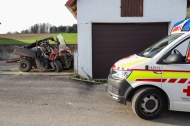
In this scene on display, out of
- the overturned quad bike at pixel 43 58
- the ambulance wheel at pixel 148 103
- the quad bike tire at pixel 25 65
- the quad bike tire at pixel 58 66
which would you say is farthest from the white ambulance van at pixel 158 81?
the quad bike tire at pixel 25 65

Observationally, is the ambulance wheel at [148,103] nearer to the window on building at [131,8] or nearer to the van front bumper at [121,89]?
the van front bumper at [121,89]

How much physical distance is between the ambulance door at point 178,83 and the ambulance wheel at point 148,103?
214mm

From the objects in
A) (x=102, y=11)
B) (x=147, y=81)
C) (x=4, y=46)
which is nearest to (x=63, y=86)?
(x=102, y=11)

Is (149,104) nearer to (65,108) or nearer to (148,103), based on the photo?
(148,103)

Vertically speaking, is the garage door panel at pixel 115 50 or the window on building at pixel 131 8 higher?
the window on building at pixel 131 8

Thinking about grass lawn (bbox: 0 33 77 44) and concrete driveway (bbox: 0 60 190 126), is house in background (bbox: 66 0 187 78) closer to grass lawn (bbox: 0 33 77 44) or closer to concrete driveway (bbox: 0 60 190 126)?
concrete driveway (bbox: 0 60 190 126)

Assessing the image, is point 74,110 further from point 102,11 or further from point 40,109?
point 102,11

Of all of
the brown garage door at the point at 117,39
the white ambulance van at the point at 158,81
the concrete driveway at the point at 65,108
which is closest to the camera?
the white ambulance van at the point at 158,81

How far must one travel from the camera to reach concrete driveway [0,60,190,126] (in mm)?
5395

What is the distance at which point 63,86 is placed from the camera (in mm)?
8773

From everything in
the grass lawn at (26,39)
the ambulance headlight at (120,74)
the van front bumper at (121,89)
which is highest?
the grass lawn at (26,39)

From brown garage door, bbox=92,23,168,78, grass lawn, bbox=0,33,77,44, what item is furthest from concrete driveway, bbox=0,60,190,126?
grass lawn, bbox=0,33,77,44

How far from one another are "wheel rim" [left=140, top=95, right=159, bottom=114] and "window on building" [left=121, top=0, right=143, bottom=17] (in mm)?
5182

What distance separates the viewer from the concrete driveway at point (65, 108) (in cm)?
539
